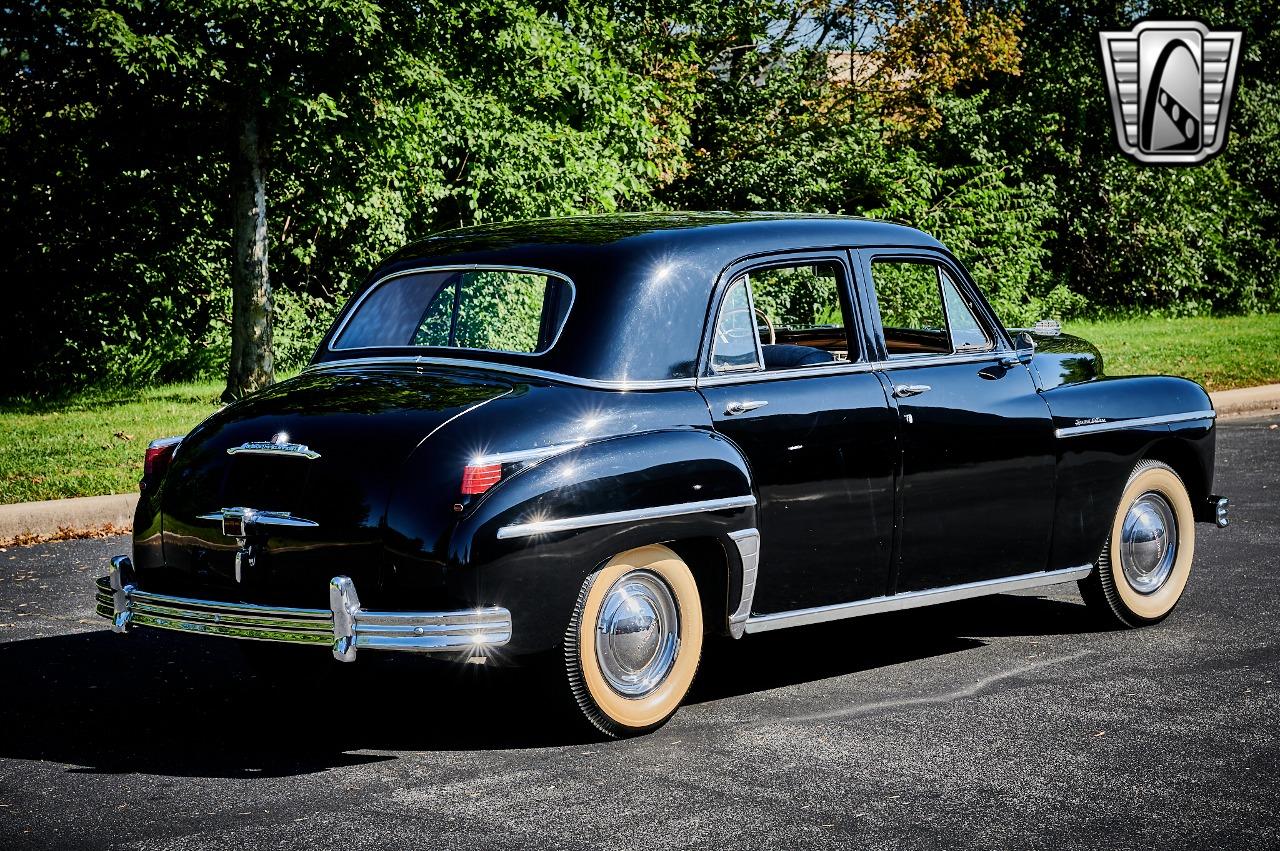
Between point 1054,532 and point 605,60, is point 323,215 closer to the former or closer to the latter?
point 605,60

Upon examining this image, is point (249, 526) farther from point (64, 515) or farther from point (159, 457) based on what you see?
point (64, 515)

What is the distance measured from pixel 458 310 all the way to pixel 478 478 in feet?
4.17

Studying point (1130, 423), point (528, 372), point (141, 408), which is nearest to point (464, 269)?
point (528, 372)

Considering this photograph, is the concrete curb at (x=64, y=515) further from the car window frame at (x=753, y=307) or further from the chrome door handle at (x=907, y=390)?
the chrome door handle at (x=907, y=390)

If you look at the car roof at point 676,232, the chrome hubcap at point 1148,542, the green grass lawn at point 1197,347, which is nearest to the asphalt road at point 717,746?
the chrome hubcap at point 1148,542

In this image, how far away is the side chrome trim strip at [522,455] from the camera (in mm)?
5109

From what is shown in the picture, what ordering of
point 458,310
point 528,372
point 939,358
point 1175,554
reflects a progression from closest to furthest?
1. point 528,372
2. point 458,310
3. point 939,358
4. point 1175,554

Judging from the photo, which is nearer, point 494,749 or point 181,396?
point 494,749

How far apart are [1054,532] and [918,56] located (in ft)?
64.6

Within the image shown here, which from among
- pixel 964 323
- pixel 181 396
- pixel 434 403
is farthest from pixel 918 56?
pixel 434 403

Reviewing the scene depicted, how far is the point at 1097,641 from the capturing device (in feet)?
23.0

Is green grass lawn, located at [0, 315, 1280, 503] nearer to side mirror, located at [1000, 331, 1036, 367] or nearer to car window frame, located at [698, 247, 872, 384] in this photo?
car window frame, located at [698, 247, 872, 384]

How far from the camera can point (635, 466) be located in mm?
5395

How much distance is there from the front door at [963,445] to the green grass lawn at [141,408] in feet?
20.9
